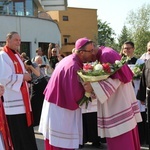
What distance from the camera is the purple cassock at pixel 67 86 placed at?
4.61 m

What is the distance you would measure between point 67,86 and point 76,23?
54276mm

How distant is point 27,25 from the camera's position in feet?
78.3

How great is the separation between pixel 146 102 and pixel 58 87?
6.52 ft

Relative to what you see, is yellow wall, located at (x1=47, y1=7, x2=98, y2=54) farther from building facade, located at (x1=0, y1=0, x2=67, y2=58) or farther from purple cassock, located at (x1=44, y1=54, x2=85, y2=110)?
purple cassock, located at (x1=44, y1=54, x2=85, y2=110)

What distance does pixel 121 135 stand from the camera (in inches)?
192

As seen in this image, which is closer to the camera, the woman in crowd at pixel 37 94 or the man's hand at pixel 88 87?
the man's hand at pixel 88 87

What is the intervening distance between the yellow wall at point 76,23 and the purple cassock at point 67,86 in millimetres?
51951

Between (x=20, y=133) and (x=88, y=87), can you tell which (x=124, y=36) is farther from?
(x=88, y=87)

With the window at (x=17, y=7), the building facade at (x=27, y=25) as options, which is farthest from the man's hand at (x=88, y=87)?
the window at (x=17, y=7)

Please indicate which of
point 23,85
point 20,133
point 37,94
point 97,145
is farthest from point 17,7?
point 20,133

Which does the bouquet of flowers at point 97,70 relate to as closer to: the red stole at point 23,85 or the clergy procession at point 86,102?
the clergy procession at point 86,102

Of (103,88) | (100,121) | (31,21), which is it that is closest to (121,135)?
(100,121)

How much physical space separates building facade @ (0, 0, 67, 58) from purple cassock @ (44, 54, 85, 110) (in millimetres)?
17230

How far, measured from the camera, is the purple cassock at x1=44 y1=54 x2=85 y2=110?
4613 mm
